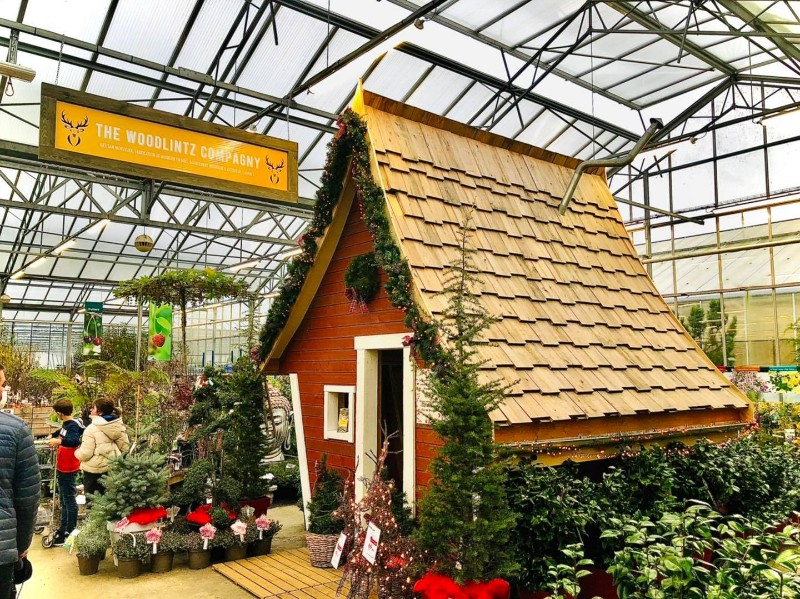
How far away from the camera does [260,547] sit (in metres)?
6.37

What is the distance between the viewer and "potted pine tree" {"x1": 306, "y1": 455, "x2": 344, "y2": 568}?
559 centimetres

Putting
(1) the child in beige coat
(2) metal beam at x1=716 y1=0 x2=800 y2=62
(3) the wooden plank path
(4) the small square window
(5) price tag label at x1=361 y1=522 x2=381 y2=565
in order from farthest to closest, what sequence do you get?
(2) metal beam at x1=716 y1=0 x2=800 y2=62 → (1) the child in beige coat → (4) the small square window → (3) the wooden plank path → (5) price tag label at x1=361 y1=522 x2=381 y2=565

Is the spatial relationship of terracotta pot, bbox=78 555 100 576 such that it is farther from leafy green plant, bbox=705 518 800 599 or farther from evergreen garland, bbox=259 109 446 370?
leafy green plant, bbox=705 518 800 599

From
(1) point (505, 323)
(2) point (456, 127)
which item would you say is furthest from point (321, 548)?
(2) point (456, 127)

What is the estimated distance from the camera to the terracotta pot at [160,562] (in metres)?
5.96

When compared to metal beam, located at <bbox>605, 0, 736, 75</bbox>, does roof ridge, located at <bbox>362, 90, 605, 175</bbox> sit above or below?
below

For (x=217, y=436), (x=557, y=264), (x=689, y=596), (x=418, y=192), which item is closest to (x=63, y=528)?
(x=217, y=436)

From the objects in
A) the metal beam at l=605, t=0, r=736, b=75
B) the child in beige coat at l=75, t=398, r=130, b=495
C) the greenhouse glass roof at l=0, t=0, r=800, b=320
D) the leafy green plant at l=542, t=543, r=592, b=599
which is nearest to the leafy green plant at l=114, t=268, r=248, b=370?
the child in beige coat at l=75, t=398, r=130, b=495

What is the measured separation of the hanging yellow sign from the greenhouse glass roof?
189 centimetres

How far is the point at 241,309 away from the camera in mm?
23641

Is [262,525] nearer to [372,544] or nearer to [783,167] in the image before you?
[372,544]

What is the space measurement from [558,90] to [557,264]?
10637 mm

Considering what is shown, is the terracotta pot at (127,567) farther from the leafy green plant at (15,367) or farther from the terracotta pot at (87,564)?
the leafy green plant at (15,367)

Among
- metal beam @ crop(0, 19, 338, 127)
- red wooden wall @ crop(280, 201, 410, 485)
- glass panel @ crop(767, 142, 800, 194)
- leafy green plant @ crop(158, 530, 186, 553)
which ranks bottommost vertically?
leafy green plant @ crop(158, 530, 186, 553)
